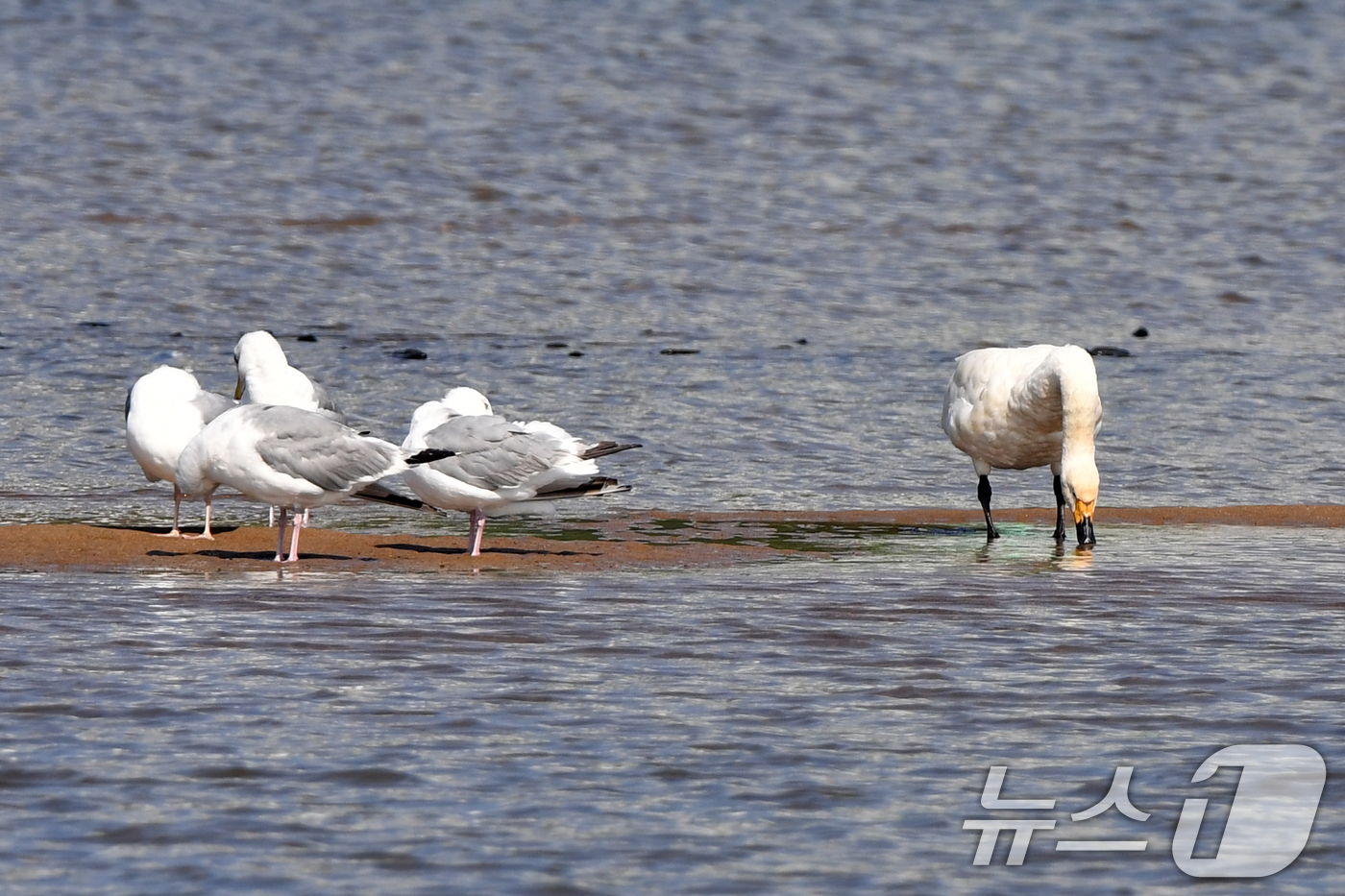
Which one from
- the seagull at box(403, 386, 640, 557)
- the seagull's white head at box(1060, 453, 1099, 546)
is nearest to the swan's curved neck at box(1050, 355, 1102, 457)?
the seagull's white head at box(1060, 453, 1099, 546)

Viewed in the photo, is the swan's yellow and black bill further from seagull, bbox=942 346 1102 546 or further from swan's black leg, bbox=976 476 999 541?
swan's black leg, bbox=976 476 999 541

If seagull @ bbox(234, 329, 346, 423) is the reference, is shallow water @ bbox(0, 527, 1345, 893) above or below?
above

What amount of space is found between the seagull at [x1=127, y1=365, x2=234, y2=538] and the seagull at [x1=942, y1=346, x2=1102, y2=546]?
171 inches

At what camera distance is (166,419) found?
11.5 metres

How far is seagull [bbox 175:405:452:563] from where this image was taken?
10609 millimetres

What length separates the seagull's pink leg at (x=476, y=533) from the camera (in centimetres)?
1119

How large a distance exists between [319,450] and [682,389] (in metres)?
7.29

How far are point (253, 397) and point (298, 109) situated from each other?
2088 cm

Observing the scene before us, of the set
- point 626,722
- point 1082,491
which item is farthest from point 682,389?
point 626,722

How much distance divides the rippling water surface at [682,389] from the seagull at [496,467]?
0.90 meters

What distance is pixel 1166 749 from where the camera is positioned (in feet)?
22.5

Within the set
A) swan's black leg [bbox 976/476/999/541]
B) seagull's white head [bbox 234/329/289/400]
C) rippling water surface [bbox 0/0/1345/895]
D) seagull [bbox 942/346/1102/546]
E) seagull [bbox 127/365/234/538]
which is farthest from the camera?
seagull's white head [bbox 234/329/289/400]

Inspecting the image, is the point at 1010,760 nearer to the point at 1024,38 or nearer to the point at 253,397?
the point at 253,397

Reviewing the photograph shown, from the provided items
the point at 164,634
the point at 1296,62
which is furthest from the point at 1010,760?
the point at 1296,62
